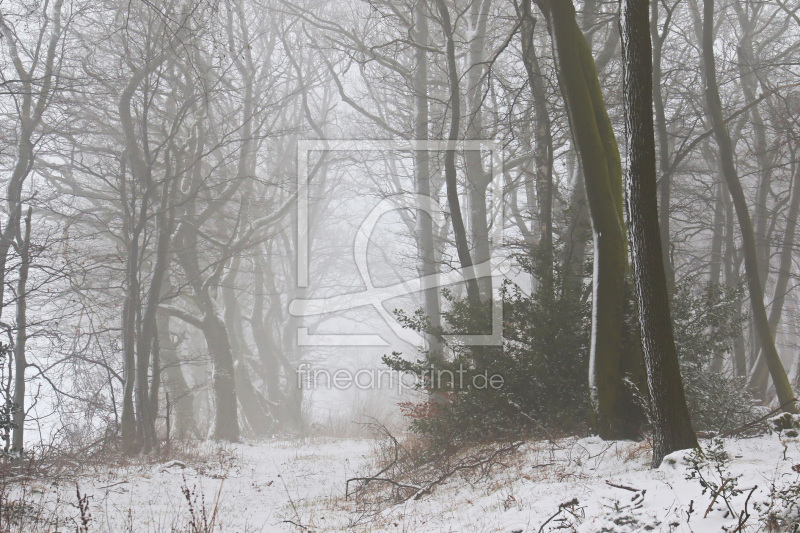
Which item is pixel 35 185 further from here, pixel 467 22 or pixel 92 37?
pixel 467 22

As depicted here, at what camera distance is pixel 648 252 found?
16.9 ft

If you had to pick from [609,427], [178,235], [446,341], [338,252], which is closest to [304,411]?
[338,252]

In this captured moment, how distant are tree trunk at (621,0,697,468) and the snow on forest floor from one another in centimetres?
37

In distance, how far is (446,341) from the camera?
10.0 metres

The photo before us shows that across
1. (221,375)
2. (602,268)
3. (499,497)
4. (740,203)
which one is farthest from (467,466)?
(221,375)

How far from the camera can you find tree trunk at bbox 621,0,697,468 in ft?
16.8

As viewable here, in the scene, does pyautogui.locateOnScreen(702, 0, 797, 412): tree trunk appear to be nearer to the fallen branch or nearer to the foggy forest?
the foggy forest

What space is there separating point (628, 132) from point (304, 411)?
23.5 metres

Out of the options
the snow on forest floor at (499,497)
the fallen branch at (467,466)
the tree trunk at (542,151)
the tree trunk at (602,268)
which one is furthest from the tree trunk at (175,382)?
the tree trunk at (602,268)

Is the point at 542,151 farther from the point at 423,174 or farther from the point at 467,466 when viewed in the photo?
the point at 467,466

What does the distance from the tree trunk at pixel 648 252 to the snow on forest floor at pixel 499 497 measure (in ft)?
1.22

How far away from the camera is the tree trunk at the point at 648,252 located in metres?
5.12

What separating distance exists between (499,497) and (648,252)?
254 centimetres

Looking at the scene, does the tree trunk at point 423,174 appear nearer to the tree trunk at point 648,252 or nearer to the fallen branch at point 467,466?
the fallen branch at point 467,466
